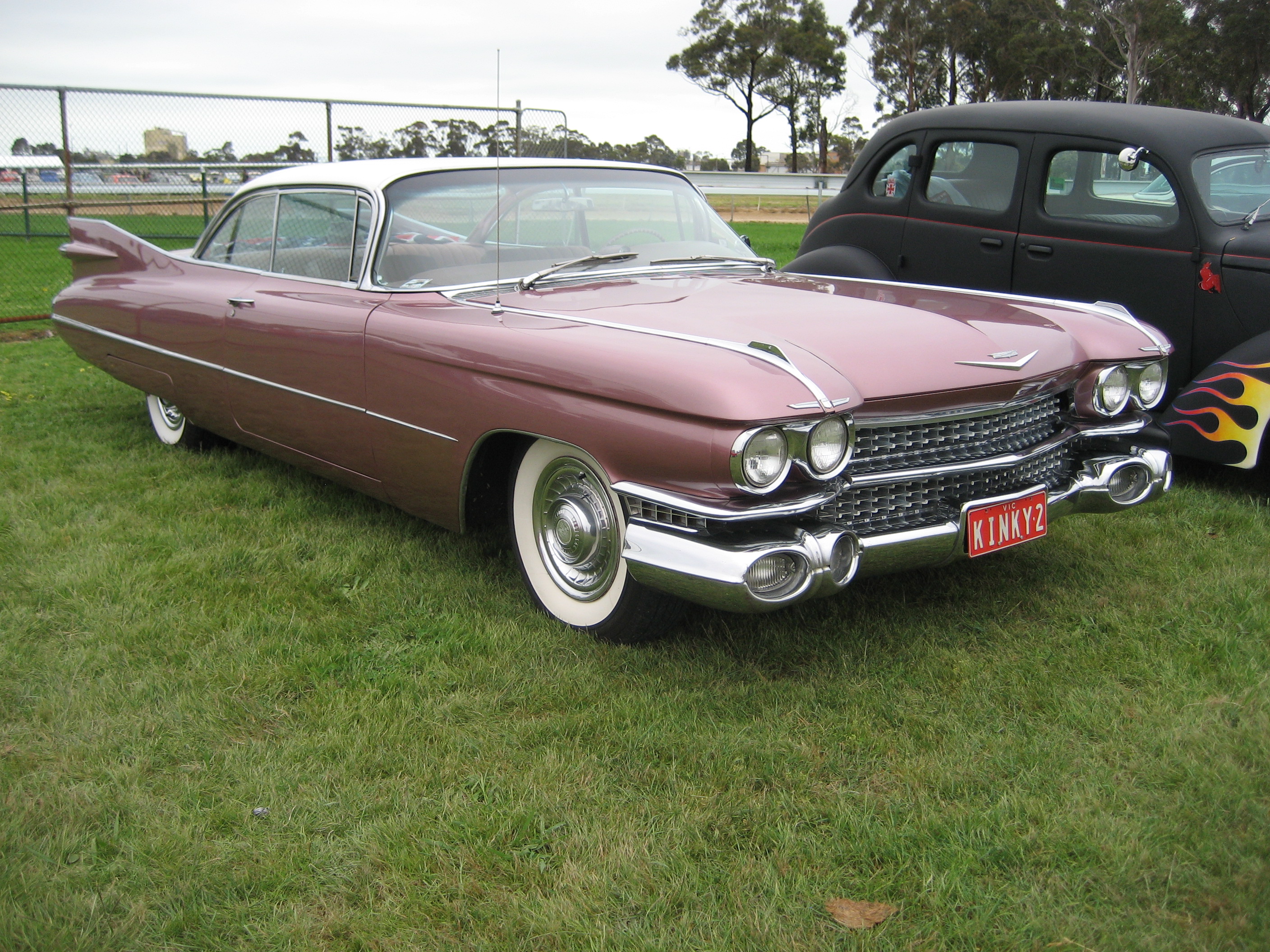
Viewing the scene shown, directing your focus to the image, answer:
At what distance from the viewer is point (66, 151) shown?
33.0 feet

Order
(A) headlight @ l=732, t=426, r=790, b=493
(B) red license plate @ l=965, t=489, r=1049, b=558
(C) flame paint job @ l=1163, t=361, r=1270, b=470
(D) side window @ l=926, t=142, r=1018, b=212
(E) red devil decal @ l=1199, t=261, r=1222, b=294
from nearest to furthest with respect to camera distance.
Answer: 1. (A) headlight @ l=732, t=426, r=790, b=493
2. (B) red license plate @ l=965, t=489, r=1049, b=558
3. (C) flame paint job @ l=1163, t=361, r=1270, b=470
4. (E) red devil decal @ l=1199, t=261, r=1222, b=294
5. (D) side window @ l=926, t=142, r=1018, b=212

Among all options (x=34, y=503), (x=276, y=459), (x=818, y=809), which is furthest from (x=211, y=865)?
(x=276, y=459)

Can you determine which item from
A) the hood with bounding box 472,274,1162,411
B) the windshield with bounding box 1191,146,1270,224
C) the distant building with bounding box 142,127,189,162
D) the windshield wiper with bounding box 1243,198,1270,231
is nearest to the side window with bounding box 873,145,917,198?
the windshield with bounding box 1191,146,1270,224

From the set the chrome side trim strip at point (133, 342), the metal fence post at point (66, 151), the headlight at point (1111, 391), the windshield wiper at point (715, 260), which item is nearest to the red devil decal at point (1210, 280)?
the headlight at point (1111, 391)

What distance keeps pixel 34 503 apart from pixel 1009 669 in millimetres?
3826

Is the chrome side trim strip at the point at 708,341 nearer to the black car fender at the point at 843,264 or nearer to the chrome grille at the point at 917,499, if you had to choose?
the chrome grille at the point at 917,499

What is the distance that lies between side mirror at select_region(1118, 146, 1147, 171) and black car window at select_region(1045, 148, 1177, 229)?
0.05 m

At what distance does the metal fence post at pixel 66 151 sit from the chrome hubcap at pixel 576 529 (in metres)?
8.66

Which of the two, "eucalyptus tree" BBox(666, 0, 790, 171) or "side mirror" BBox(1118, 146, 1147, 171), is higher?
"eucalyptus tree" BBox(666, 0, 790, 171)

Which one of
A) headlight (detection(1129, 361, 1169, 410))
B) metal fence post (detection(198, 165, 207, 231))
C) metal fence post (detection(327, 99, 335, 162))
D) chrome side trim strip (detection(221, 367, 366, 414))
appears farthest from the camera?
metal fence post (detection(198, 165, 207, 231))

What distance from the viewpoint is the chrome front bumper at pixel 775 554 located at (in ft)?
8.21

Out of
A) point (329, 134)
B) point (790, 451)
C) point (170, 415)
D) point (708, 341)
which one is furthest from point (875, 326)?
point (329, 134)

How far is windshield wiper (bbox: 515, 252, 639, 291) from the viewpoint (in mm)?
3557

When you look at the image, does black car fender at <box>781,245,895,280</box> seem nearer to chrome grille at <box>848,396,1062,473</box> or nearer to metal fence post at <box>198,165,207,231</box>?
chrome grille at <box>848,396,1062,473</box>
